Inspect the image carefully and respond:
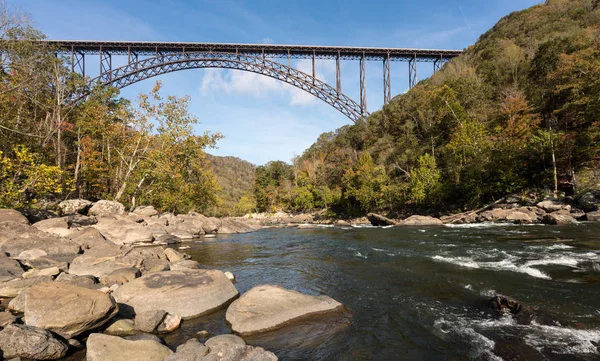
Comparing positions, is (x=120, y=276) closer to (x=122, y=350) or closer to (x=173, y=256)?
(x=173, y=256)

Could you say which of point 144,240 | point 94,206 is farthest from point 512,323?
point 94,206

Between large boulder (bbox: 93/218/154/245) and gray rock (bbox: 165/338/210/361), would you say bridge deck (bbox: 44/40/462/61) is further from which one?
gray rock (bbox: 165/338/210/361)

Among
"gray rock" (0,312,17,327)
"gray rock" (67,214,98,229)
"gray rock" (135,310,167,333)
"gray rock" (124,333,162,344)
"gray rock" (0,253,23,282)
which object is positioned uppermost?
"gray rock" (67,214,98,229)

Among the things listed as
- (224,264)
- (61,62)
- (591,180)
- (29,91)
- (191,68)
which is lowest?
(224,264)

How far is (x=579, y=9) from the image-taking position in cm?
3694

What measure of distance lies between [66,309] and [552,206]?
23.9 m

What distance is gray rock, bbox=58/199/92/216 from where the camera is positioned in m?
16.4

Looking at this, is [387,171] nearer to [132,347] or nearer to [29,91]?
[29,91]

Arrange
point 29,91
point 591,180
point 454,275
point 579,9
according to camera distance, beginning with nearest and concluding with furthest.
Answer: point 454,275 < point 29,91 < point 591,180 < point 579,9

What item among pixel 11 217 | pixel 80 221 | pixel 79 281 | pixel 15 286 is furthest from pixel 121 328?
pixel 80 221

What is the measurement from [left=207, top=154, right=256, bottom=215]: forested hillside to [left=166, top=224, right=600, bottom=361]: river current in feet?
181

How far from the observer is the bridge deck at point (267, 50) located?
124 feet

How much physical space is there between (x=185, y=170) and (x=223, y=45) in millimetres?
23925

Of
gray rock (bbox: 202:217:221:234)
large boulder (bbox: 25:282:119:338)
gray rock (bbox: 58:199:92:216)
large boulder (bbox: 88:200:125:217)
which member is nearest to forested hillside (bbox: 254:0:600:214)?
gray rock (bbox: 202:217:221:234)
